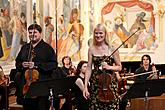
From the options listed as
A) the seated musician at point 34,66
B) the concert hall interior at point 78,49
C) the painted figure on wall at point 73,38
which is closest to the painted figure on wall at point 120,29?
the concert hall interior at point 78,49

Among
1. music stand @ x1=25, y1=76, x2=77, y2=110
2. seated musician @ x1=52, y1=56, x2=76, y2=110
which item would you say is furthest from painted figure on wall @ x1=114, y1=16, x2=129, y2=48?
music stand @ x1=25, y1=76, x2=77, y2=110

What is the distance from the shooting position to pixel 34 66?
3932 mm

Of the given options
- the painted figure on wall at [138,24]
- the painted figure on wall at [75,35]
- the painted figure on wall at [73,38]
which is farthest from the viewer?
the painted figure on wall at [138,24]

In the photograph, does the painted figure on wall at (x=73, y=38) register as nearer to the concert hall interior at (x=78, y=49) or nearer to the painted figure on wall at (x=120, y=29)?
the concert hall interior at (x=78, y=49)

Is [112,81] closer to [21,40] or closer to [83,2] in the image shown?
[21,40]

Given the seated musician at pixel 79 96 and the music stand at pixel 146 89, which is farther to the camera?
the seated musician at pixel 79 96

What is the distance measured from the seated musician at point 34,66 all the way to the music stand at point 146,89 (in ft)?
3.34

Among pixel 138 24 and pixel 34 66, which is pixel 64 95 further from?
pixel 138 24

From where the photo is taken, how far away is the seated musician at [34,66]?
12.8 ft

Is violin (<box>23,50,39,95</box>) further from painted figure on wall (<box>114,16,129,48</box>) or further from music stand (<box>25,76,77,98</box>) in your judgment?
painted figure on wall (<box>114,16,129,48</box>)

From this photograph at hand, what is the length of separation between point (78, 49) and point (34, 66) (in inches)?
247

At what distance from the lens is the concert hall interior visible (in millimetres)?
3793

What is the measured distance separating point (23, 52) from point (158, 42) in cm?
743

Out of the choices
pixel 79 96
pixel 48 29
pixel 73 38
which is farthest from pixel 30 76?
pixel 73 38
